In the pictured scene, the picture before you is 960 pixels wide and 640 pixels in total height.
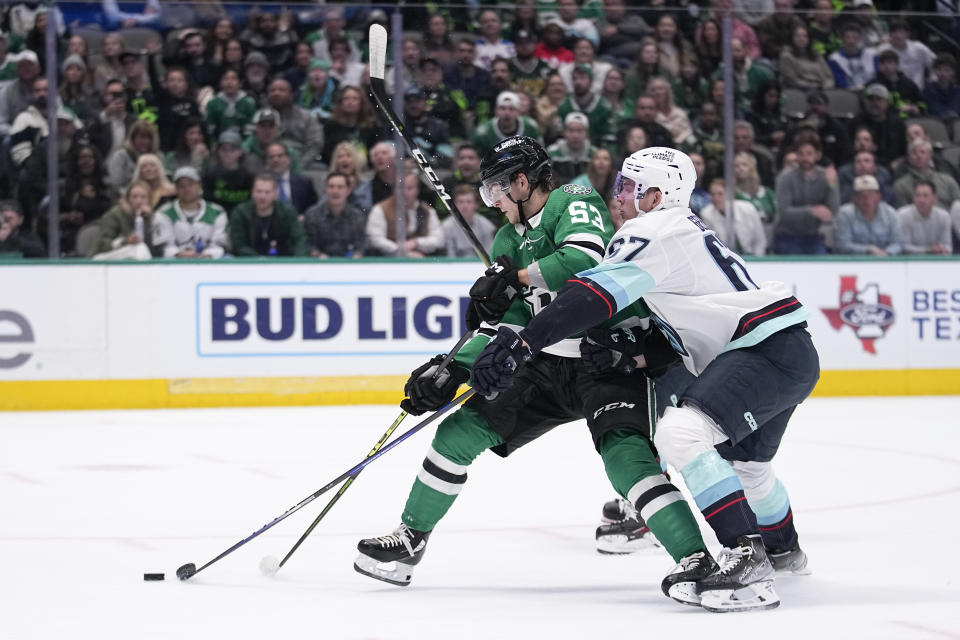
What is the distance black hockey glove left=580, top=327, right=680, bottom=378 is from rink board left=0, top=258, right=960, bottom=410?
455cm

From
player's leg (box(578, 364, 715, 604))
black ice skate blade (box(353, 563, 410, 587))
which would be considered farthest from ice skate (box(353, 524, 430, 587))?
player's leg (box(578, 364, 715, 604))

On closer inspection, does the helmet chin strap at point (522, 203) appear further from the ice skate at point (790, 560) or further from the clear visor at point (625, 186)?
the ice skate at point (790, 560)

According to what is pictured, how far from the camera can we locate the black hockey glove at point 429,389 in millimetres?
3385

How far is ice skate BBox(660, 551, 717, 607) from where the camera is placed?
2949 mm

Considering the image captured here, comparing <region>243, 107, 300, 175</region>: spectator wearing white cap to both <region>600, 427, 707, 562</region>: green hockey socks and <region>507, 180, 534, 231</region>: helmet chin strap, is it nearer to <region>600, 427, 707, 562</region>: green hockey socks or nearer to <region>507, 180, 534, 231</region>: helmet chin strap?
<region>507, 180, 534, 231</region>: helmet chin strap

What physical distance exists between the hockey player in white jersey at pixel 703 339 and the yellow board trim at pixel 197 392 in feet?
15.9

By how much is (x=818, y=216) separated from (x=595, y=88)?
5.35ft

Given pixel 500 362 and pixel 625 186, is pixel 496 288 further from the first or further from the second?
pixel 625 186

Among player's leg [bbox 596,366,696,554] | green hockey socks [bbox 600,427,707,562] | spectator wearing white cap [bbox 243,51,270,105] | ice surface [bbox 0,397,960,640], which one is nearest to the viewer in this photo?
ice surface [bbox 0,397,960,640]

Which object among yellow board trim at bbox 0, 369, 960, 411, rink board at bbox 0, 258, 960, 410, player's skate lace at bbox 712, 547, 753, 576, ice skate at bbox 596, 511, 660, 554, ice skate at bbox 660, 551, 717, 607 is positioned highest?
player's skate lace at bbox 712, 547, 753, 576

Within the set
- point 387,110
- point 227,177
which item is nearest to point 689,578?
point 387,110

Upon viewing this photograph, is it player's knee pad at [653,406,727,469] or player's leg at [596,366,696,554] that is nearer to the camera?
player's knee pad at [653,406,727,469]

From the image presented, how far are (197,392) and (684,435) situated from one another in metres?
5.32

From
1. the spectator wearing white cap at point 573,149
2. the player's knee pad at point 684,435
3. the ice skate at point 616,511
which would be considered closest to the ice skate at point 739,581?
the player's knee pad at point 684,435
